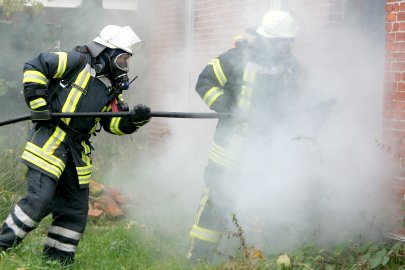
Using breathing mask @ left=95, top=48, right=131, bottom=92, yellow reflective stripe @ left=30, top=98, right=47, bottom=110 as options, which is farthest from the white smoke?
yellow reflective stripe @ left=30, top=98, right=47, bottom=110

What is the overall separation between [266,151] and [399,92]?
1.15 m

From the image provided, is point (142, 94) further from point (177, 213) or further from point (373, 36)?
point (373, 36)

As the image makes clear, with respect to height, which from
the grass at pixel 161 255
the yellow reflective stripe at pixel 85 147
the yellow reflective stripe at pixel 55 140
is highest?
the yellow reflective stripe at pixel 55 140

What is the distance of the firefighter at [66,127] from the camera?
15.8 ft

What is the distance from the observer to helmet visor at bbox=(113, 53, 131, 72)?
5113mm

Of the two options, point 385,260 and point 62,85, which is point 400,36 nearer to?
point 385,260

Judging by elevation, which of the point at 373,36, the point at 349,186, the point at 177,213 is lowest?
the point at 177,213

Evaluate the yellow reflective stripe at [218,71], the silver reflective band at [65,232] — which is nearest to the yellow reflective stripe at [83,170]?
the silver reflective band at [65,232]

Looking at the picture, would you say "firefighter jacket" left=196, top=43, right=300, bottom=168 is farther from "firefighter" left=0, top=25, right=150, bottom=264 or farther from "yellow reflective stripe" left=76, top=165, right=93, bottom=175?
"yellow reflective stripe" left=76, top=165, right=93, bottom=175

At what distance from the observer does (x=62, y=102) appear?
16.3ft

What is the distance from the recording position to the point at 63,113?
4859 millimetres

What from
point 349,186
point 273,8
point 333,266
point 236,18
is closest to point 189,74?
point 236,18

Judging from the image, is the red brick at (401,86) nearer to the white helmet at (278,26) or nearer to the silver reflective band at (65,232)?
the white helmet at (278,26)

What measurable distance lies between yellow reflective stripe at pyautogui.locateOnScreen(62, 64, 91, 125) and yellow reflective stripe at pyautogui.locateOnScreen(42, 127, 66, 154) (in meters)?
0.09
